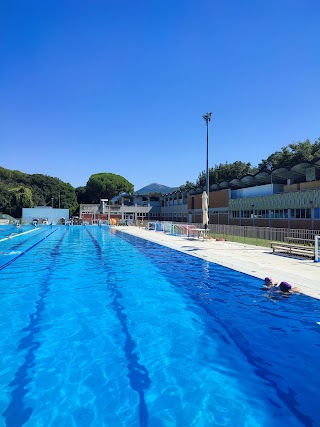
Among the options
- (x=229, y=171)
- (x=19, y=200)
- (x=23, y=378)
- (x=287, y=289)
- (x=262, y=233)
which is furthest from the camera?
(x=19, y=200)

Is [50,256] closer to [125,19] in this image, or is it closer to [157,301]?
[157,301]

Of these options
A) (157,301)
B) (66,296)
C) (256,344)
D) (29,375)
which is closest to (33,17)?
(66,296)

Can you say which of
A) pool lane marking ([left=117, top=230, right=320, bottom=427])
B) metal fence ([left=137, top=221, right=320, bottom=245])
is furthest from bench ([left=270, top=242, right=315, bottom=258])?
pool lane marking ([left=117, top=230, right=320, bottom=427])

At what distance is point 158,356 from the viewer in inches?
189

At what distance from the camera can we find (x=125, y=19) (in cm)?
1185

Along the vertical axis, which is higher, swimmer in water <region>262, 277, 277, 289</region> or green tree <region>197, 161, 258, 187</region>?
green tree <region>197, 161, 258, 187</region>

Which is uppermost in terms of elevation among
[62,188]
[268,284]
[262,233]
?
[62,188]

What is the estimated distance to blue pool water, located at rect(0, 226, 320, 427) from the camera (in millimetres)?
3467

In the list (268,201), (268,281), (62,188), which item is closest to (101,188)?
(62,188)

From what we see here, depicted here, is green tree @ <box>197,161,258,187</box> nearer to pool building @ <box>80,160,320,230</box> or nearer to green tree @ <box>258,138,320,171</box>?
green tree @ <box>258,138,320,171</box>

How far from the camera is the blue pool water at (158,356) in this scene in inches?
136

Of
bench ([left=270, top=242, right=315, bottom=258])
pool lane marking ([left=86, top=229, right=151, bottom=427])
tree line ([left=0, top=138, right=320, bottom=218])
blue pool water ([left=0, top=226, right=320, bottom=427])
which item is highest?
tree line ([left=0, top=138, right=320, bottom=218])

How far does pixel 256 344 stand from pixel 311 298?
8.05 ft

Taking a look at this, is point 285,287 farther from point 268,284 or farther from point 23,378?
point 23,378
